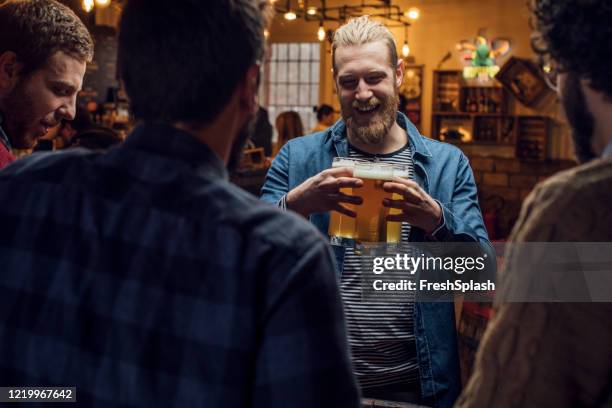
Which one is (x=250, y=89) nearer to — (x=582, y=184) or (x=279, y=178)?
(x=582, y=184)

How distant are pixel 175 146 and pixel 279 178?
1359 millimetres

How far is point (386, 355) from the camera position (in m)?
2.12

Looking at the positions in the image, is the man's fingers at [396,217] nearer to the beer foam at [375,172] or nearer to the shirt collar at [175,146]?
the beer foam at [375,172]

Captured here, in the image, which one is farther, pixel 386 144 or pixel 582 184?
pixel 386 144

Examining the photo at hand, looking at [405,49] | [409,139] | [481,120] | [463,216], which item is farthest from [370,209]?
[481,120]

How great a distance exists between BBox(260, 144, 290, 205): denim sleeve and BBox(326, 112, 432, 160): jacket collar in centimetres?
17

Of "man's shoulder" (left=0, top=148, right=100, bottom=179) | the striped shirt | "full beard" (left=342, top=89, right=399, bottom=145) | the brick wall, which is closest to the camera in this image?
"man's shoulder" (left=0, top=148, right=100, bottom=179)

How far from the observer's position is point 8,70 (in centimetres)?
196

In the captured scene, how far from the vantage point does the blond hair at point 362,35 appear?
2289mm

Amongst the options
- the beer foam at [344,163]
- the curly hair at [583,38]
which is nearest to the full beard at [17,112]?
the beer foam at [344,163]

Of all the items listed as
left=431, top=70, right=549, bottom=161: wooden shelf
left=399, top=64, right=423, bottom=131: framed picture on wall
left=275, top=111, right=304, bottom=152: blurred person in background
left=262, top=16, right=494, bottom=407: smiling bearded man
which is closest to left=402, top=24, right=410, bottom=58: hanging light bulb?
left=399, top=64, right=423, bottom=131: framed picture on wall

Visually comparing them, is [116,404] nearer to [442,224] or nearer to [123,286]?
[123,286]

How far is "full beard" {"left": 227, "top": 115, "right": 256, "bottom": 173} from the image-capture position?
1147 millimetres

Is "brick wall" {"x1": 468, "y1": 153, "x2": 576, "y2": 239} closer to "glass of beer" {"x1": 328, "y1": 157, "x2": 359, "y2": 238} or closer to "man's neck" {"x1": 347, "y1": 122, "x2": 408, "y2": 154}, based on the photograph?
"man's neck" {"x1": 347, "y1": 122, "x2": 408, "y2": 154}
